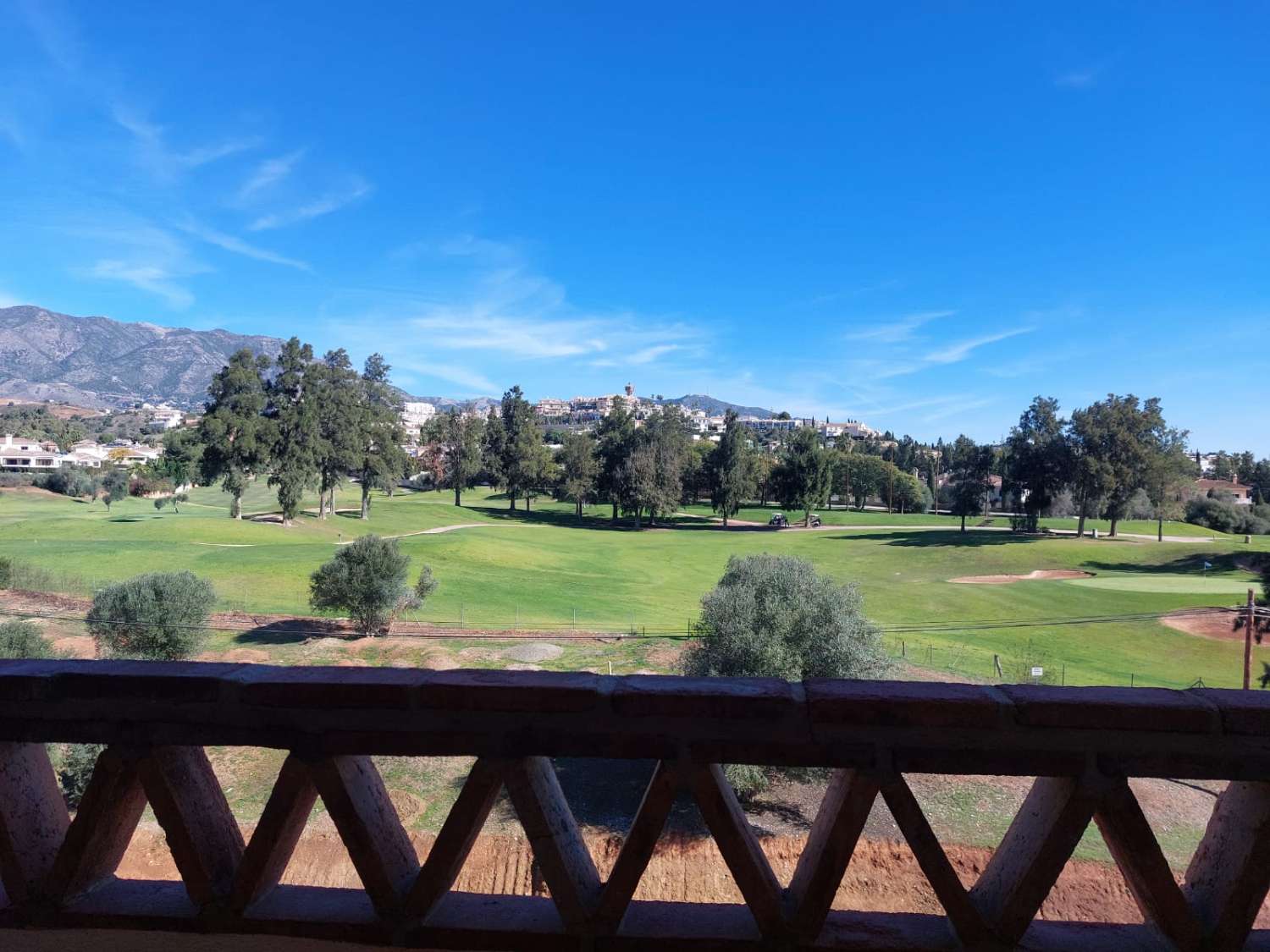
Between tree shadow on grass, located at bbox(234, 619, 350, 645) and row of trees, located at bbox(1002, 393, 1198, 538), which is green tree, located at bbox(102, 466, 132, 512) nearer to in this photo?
tree shadow on grass, located at bbox(234, 619, 350, 645)

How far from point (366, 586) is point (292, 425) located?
30.5m

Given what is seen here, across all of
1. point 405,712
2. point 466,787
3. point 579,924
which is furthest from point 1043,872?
point 405,712

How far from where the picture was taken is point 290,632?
75.8ft

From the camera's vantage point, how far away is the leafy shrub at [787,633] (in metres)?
15.1

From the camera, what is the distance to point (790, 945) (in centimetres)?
271

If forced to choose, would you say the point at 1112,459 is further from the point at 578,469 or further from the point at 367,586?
the point at 367,586

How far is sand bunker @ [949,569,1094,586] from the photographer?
151ft

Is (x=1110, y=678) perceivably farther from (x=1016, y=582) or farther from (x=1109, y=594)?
(x=1016, y=582)

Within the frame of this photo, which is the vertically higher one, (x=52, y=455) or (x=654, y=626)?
(x=52, y=455)

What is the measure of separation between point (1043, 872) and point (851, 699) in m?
1.02

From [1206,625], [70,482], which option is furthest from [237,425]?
[1206,625]

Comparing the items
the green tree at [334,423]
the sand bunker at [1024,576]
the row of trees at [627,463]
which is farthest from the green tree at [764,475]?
the green tree at [334,423]

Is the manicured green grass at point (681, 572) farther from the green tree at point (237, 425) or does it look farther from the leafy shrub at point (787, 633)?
the leafy shrub at point (787, 633)

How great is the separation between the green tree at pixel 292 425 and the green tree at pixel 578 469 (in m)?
30.6
